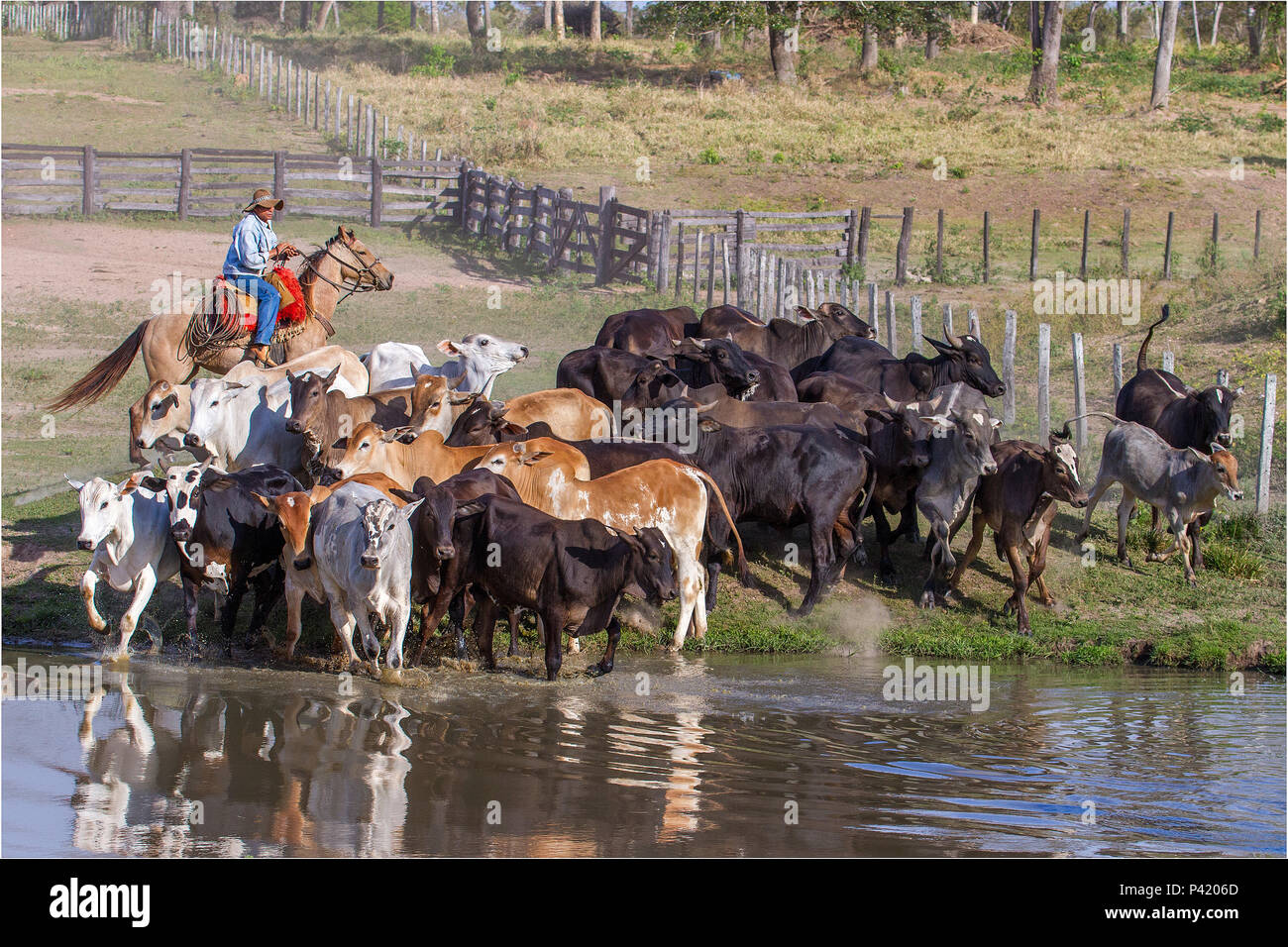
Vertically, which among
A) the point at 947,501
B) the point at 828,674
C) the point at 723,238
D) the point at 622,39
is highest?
the point at 622,39

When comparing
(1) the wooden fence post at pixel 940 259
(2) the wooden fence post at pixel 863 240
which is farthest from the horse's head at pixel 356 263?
(1) the wooden fence post at pixel 940 259

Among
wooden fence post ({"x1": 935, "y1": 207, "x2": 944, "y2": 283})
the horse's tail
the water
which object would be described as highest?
wooden fence post ({"x1": 935, "y1": 207, "x2": 944, "y2": 283})

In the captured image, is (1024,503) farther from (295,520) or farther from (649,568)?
(295,520)

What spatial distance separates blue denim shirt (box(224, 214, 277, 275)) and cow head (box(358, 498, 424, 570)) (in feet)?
16.7

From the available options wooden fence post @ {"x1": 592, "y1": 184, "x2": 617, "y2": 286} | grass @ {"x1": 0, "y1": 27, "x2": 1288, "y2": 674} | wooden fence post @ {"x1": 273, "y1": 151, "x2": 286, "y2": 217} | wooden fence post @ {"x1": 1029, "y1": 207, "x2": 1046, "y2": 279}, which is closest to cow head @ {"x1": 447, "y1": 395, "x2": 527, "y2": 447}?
grass @ {"x1": 0, "y1": 27, "x2": 1288, "y2": 674}

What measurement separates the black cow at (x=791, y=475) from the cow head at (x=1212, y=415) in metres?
3.69

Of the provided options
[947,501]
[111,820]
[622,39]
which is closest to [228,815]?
[111,820]

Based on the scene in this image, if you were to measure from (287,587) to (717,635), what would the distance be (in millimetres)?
3321

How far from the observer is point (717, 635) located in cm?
1170

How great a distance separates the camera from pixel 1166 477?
43.3 ft

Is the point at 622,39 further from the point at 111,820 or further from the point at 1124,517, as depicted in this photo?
the point at 111,820

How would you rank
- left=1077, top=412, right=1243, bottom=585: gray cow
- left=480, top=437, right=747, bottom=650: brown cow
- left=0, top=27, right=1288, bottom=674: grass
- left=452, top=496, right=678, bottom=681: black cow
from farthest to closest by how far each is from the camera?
1. left=1077, top=412, right=1243, bottom=585: gray cow
2. left=0, top=27, right=1288, bottom=674: grass
3. left=480, top=437, right=747, bottom=650: brown cow
4. left=452, top=496, right=678, bottom=681: black cow

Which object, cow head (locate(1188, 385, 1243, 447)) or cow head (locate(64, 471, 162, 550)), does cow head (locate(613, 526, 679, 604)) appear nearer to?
cow head (locate(64, 471, 162, 550))

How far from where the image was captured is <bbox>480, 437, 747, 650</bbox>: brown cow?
11.2m
